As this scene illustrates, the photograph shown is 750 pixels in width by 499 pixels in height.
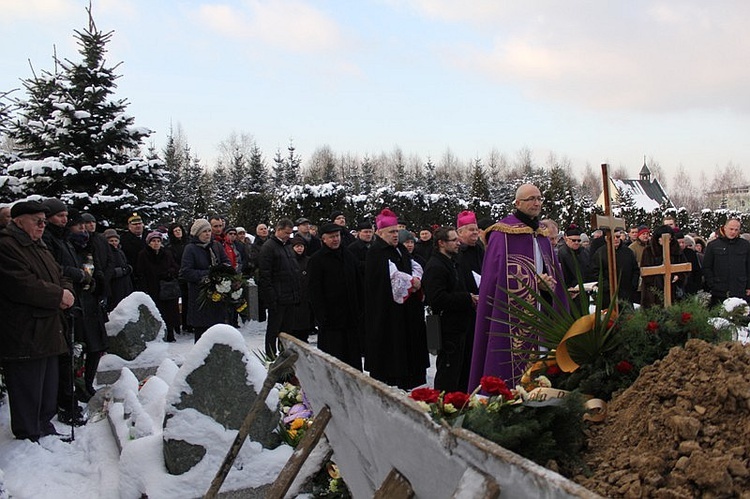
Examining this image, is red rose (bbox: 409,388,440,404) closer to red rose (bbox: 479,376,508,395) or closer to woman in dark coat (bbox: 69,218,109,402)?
red rose (bbox: 479,376,508,395)

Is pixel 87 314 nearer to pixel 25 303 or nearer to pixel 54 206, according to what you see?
pixel 54 206

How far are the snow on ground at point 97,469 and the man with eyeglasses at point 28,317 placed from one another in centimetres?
23

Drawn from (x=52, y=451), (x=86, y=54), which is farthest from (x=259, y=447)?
(x=86, y=54)

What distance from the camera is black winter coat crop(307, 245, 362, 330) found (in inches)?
261

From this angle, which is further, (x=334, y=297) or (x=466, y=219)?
(x=466, y=219)

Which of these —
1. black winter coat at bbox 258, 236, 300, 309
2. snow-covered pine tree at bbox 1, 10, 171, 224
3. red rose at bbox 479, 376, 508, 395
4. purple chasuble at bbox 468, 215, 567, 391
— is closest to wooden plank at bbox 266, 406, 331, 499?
red rose at bbox 479, 376, 508, 395

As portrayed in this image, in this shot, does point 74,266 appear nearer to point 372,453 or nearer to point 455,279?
point 455,279

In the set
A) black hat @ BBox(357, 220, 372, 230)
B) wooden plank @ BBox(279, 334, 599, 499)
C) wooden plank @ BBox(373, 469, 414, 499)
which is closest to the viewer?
wooden plank @ BBox(279, 334, 599, 499)

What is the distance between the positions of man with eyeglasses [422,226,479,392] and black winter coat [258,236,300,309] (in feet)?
9.77

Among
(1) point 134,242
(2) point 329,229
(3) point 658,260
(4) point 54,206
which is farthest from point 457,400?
(1) point 134,242

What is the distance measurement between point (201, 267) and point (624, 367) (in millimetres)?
6926

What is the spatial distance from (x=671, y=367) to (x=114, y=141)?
43.1ft

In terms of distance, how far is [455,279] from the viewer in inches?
240

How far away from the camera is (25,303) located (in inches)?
198
